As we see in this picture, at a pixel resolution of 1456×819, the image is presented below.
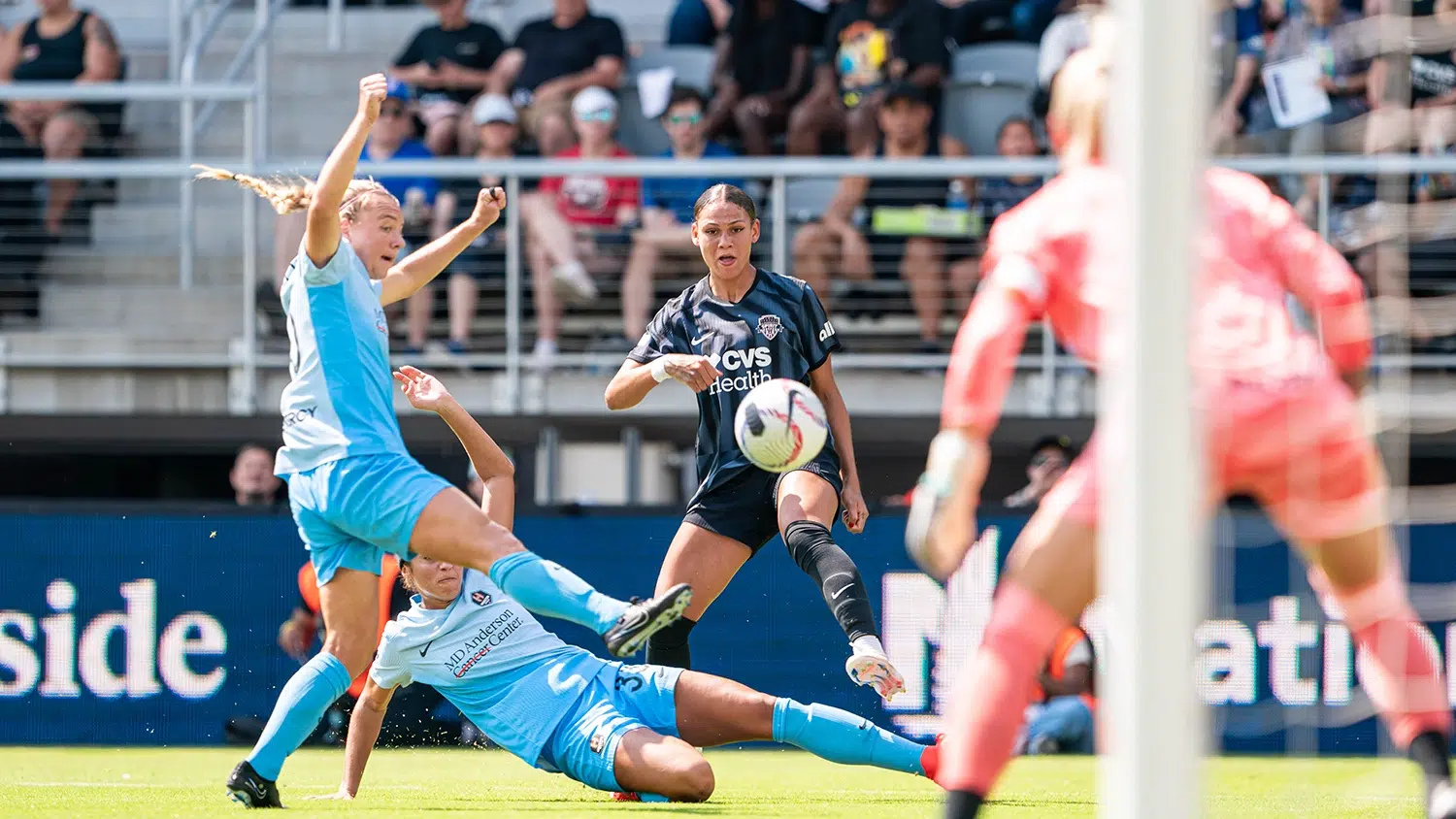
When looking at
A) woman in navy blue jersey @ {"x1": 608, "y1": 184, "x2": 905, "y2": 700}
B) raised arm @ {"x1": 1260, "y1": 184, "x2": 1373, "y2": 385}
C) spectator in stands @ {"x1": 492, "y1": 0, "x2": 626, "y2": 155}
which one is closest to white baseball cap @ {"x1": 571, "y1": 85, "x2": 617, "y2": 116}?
spectator in stands @ {"x1": 492, "y1": 0, "x2": 626, "y2": 155}

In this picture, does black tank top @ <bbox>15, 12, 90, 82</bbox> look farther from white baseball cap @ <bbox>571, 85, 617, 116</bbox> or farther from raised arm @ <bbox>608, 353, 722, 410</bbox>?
raised arm @ <bbox>608, 353, 722, 410</bbox>

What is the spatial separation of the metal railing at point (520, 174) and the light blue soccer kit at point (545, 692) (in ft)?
15.1

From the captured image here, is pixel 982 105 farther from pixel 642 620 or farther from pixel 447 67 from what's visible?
pixel 642 620

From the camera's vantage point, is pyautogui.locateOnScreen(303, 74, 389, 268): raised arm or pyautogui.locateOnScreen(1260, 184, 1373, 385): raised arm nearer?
pyautogui.locateOnScreen(1260, 184, 1373, 385): raised arm

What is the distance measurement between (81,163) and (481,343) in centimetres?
284

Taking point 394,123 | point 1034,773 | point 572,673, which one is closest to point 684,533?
point 572,673

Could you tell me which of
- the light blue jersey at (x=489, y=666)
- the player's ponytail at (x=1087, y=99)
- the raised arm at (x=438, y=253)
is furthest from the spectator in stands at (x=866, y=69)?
the player's ponytail at (x=1087, y=99)

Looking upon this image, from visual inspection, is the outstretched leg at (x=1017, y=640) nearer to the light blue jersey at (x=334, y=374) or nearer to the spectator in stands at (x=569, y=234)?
the light blue jersey at (x=334, y=374)

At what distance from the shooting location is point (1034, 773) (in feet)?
27.7

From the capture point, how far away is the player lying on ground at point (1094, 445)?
395cm

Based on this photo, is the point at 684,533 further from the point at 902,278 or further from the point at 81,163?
the point at 81,163

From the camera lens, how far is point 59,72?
43.2 feet

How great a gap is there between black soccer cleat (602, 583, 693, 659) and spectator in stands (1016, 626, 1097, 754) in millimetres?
4951

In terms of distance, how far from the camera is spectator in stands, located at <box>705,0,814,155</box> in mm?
12297
